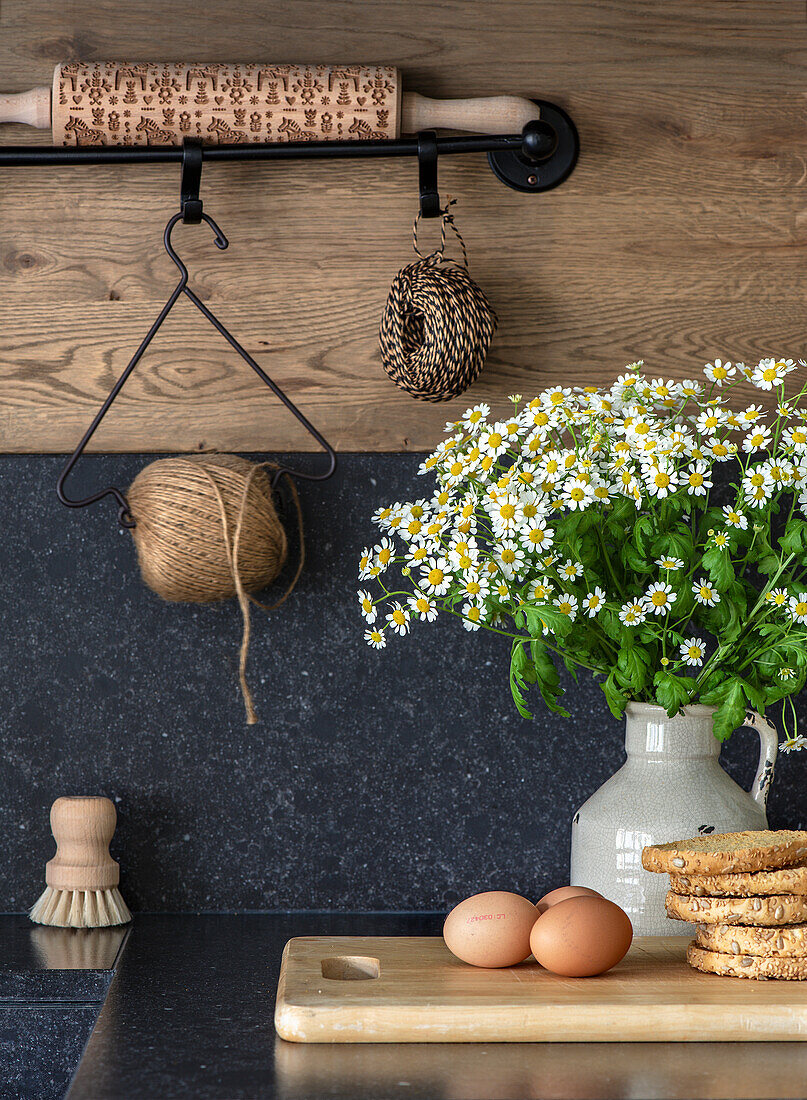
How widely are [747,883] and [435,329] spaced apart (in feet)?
2.23

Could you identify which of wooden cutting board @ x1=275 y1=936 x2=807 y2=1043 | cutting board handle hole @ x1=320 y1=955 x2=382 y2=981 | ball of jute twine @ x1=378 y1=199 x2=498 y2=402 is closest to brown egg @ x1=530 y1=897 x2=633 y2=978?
wooden cutting board @ x1=275 y1=936 x2=807 y2=1043

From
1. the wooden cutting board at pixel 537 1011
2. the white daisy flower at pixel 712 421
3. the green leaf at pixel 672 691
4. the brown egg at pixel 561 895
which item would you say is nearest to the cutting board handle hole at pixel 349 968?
the wooden cutting board at pixel 537 1011

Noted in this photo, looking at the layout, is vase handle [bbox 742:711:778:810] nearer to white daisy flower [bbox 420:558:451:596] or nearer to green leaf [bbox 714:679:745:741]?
green leaf [bbox 714:679:745:741]

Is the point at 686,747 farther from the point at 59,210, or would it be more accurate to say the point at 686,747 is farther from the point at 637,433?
the point at 59,210

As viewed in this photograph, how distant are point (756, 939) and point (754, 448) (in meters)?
0.44

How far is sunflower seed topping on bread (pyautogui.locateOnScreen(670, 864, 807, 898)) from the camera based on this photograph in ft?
3.09

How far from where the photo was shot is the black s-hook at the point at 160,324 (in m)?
1.28

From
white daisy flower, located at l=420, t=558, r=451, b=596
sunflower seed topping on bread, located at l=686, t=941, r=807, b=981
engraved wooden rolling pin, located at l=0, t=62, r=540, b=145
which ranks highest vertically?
engraved wooden rolling pin, located at l=0, t=62, r=540, b=145

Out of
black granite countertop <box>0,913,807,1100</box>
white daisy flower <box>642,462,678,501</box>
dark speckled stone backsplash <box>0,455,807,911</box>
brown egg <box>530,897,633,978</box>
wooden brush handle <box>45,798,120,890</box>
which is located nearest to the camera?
black granite countertop <box>0,913,807,1100</box>

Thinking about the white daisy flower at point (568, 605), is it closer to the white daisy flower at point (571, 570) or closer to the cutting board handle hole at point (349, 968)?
the white daisy flower at point (571, 570)

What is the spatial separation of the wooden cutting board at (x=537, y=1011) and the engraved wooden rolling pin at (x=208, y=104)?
36.9 inches

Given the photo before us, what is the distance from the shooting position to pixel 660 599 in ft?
3.45

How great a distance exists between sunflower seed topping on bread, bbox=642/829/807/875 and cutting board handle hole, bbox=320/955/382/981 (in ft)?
0.85

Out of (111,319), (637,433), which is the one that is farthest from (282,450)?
(637,433)
